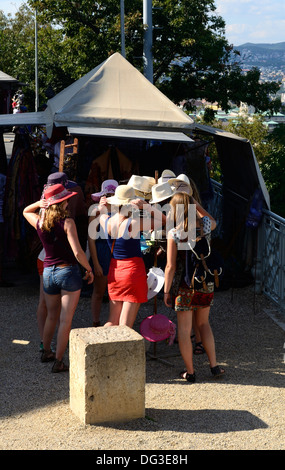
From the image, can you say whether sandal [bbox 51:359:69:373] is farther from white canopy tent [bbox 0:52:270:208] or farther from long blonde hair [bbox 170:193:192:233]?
white canopy tent [bbox 0:52:270:208]

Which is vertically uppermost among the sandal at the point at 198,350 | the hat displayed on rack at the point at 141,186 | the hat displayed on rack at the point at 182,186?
the hat displayed on rack at the point at 182,186

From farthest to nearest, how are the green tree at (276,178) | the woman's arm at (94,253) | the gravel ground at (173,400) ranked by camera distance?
1. the green tree at (276,178)
2. the woman's arm at (94,253)
3. the gravel ground at (173,400)

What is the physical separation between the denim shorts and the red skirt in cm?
35

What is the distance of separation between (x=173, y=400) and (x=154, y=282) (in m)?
1.38

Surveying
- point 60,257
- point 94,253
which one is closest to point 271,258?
point 94,253

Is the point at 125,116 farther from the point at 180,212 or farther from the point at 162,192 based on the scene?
the point at 180,212

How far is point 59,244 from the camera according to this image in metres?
6.29

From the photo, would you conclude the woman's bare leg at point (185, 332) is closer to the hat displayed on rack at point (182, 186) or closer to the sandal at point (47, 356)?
the hat displayed on rack at point (182, 186)

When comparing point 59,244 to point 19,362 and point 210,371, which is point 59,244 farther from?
point 210,371

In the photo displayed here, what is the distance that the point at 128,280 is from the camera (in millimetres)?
6328

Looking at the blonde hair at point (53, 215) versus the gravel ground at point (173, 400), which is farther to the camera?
the blonde hair at point (53, 215)

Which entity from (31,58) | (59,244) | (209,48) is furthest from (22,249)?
(31,58)

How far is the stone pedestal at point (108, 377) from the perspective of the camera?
5.29m

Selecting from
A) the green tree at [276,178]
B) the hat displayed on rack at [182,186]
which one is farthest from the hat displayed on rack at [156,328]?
the green tree at [276,178]
